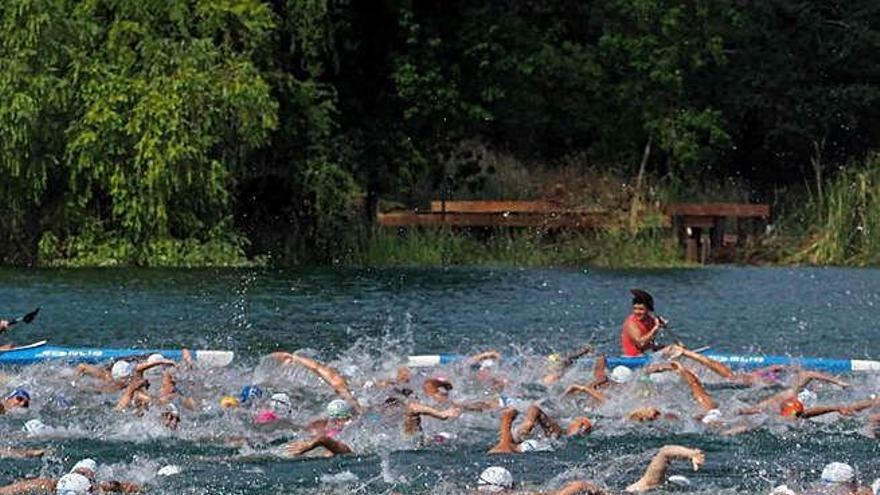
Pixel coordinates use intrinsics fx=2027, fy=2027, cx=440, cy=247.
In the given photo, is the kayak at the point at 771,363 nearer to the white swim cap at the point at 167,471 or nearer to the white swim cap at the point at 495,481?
the white swim cap at the point at 167,471

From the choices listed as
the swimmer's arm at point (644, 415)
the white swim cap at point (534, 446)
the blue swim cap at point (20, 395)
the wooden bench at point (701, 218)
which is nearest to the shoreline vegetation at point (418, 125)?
the wooden bench at point (701, 218)

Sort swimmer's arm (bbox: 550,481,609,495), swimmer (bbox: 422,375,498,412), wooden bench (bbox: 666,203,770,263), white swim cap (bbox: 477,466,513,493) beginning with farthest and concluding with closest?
wooden bench (bbox: 666,203,770,263), swimmer (bbox: 422,375,498,412), white swim cap (bbox: 477,466,513,493), swimmer's arm (bbox: 550,481,609,495)

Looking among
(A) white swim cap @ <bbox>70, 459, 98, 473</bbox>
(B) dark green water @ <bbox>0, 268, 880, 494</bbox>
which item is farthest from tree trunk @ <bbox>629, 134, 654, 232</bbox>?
(A) white swim cap @ <bbox>70, 459, 98, 473</bbox>

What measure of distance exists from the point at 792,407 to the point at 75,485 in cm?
752

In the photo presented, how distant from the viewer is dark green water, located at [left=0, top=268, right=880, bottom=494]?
18094mm

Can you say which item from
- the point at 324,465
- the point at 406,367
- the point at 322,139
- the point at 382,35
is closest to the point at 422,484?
the point at 324,465

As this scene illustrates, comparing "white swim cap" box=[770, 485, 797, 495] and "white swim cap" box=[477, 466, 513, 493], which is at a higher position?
"white swim cap" box=[477, 466, 513, 493]

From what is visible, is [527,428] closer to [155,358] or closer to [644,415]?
[644,415]

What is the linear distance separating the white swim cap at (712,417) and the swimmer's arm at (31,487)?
263 inches

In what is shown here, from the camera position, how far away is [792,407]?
2022 centimetres

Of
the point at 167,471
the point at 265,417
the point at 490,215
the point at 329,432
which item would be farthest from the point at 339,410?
the point at 490,215

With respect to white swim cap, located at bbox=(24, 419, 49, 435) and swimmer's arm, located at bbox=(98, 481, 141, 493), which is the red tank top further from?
swimmer's arm, located at bbox=(98, 481, 141, 493)

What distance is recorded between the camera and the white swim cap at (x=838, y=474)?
1659 cm

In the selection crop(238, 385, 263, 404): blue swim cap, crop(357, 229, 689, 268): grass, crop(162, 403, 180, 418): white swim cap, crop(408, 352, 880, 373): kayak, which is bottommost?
crop(357, 229, 689, 268): grass
